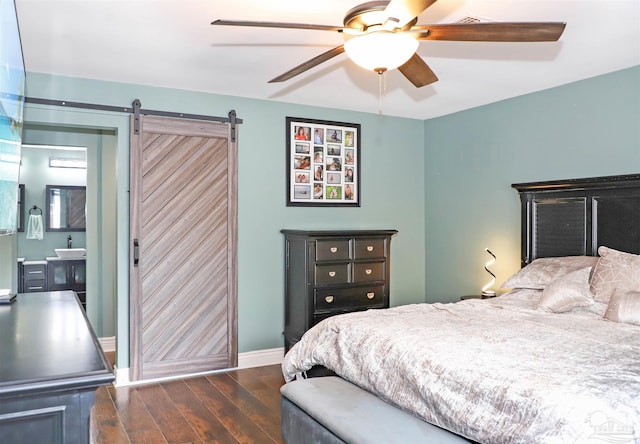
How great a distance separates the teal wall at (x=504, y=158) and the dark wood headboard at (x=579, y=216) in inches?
6.5

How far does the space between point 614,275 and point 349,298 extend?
83.4 inches

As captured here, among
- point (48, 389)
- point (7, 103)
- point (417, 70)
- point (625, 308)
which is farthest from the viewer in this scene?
point (625, 308)

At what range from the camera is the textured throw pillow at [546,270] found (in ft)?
11.6

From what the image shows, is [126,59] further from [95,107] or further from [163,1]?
[163,1]

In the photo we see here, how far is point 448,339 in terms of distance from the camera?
7.94 feet

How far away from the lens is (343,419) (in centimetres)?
219

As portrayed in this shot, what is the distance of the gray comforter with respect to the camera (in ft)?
5.49

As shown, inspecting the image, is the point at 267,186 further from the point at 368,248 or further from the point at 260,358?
the point at 260,358

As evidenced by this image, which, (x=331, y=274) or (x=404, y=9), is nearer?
(x=404, y=9)

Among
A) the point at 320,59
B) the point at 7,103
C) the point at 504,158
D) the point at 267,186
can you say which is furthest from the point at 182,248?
the point at 504,158

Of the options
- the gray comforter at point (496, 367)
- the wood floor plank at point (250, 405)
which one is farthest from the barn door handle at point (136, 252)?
the gray comforter at point (496, 367)

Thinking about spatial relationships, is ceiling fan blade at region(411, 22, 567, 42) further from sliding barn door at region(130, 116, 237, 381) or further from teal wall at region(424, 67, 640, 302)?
sliding barn door at region(130, 116, 237, 381)

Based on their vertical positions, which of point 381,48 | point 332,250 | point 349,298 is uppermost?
point 381,48

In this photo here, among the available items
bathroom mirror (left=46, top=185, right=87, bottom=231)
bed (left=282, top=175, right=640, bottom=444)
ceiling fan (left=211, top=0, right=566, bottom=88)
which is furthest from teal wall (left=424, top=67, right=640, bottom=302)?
bathroom mirror (left=46, top=185, right=87, bottom=231)
